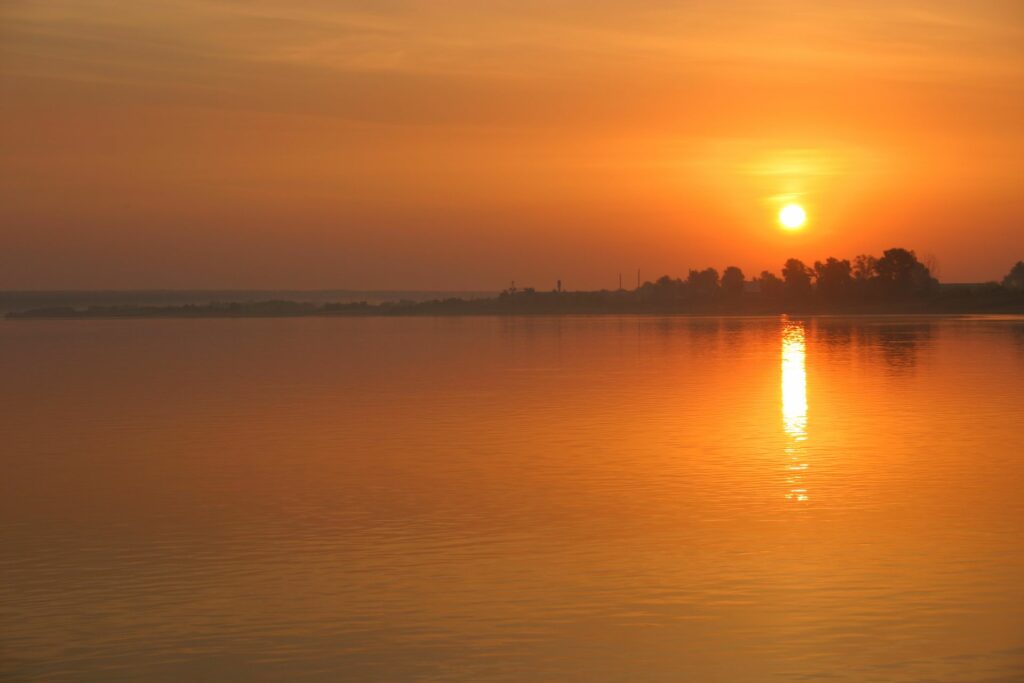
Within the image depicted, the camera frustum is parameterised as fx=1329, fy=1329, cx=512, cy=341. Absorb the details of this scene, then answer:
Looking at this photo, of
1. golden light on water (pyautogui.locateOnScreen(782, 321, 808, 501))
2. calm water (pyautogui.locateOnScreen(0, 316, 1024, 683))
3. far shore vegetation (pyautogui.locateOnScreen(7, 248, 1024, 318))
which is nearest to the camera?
calm water (pyautogui.locateOnScreen(0, 316, 1024, 683))

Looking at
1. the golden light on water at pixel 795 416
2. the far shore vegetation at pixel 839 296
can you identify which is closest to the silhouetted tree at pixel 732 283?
the far shore vegetation at pixel 839 296

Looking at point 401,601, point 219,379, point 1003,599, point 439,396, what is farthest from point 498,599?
point 219,379

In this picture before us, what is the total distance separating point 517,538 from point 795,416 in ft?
46.4

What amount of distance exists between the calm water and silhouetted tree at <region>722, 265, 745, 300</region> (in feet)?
538

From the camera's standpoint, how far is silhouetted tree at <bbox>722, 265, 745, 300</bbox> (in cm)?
19488

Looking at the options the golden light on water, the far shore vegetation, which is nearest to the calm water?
the golden light on water

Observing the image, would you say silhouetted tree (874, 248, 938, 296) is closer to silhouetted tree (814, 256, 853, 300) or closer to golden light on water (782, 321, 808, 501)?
silhouetted tree (814, 256, 853, 300)

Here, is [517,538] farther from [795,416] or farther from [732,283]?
[732,283]

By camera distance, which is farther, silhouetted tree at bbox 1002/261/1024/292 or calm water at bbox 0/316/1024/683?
silhouetted tree at bbox 1002/261/1024/292

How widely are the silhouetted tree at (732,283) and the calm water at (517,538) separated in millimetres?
164103

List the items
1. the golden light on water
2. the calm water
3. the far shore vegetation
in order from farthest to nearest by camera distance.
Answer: the far shore vegetation, the golden light on water, the calm water

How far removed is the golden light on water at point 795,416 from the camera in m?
19.0

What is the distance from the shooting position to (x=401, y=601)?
12.3 meters

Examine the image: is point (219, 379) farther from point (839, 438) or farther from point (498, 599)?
point (498, 599)
